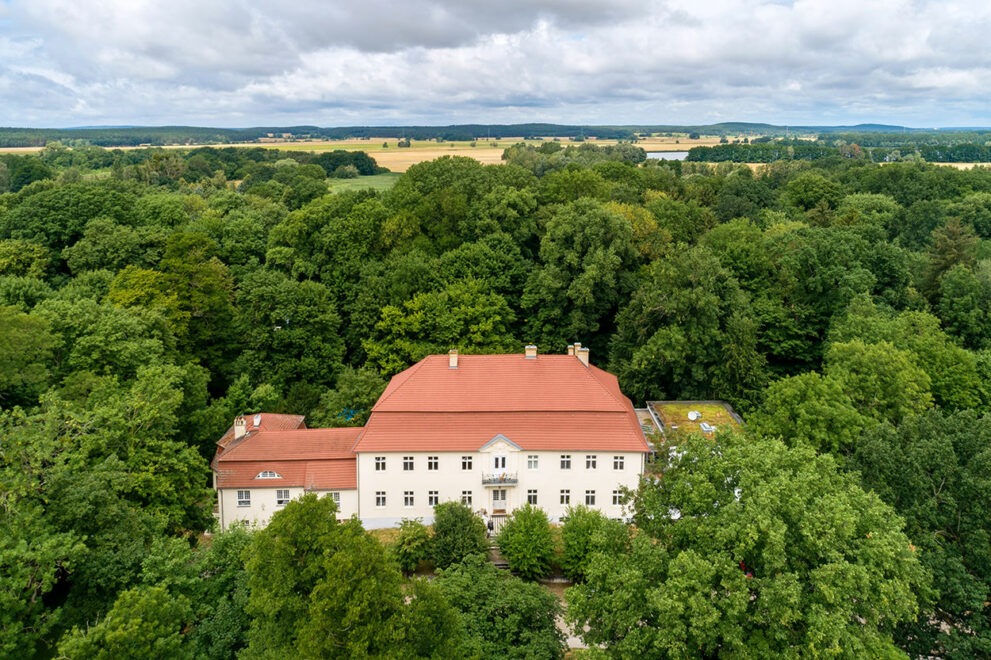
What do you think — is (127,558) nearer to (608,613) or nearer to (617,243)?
(608,613)

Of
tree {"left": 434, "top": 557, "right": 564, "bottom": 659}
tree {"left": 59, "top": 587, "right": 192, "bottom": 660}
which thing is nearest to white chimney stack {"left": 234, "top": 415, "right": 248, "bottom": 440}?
tree {"left": 59, "top": 587, "right": 192, "bottom": 660}

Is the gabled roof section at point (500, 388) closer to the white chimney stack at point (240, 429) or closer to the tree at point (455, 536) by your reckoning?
the tree at point (455, 536)

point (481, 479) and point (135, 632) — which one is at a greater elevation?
point (135, 632)

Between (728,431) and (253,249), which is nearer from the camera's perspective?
(728,431)

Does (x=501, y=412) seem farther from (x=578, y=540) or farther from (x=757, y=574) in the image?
(x=757, y=574)

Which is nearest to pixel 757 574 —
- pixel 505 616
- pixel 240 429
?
pixel 505 616

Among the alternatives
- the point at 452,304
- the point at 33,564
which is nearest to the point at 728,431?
the point at 33,564
